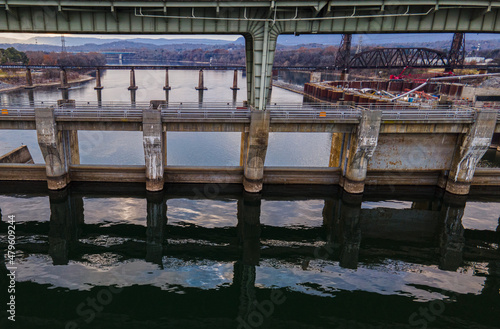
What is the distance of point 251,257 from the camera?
2569 cm

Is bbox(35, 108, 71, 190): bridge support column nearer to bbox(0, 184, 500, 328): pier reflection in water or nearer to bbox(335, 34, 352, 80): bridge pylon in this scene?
bbox(0, 184, 500, 328): pier reflection in water

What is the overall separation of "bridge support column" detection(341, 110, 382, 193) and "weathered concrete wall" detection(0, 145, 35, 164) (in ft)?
125

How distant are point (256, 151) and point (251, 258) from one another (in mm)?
11329

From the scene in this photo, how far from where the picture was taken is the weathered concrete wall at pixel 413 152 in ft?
119

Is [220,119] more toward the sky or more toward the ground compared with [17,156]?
more toward the sky

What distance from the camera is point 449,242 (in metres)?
28.7

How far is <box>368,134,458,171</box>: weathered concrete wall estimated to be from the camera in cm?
3631

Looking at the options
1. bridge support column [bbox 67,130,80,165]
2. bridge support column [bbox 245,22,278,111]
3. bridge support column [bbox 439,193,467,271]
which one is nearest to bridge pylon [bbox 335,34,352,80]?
bridge support column [bbox 439,193,467,271]

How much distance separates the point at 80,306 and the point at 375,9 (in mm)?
34230

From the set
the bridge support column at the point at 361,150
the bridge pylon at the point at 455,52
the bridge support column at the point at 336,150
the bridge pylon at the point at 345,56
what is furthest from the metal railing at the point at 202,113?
the bridge pylon at the point at 455,52

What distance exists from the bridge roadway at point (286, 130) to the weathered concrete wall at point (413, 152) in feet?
0.36

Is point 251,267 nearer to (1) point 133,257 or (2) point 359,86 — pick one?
(1) point 133,257

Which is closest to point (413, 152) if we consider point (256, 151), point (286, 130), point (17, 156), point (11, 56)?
point (286, 130)

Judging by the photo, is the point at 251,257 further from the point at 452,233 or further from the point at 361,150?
the point at 452,233
